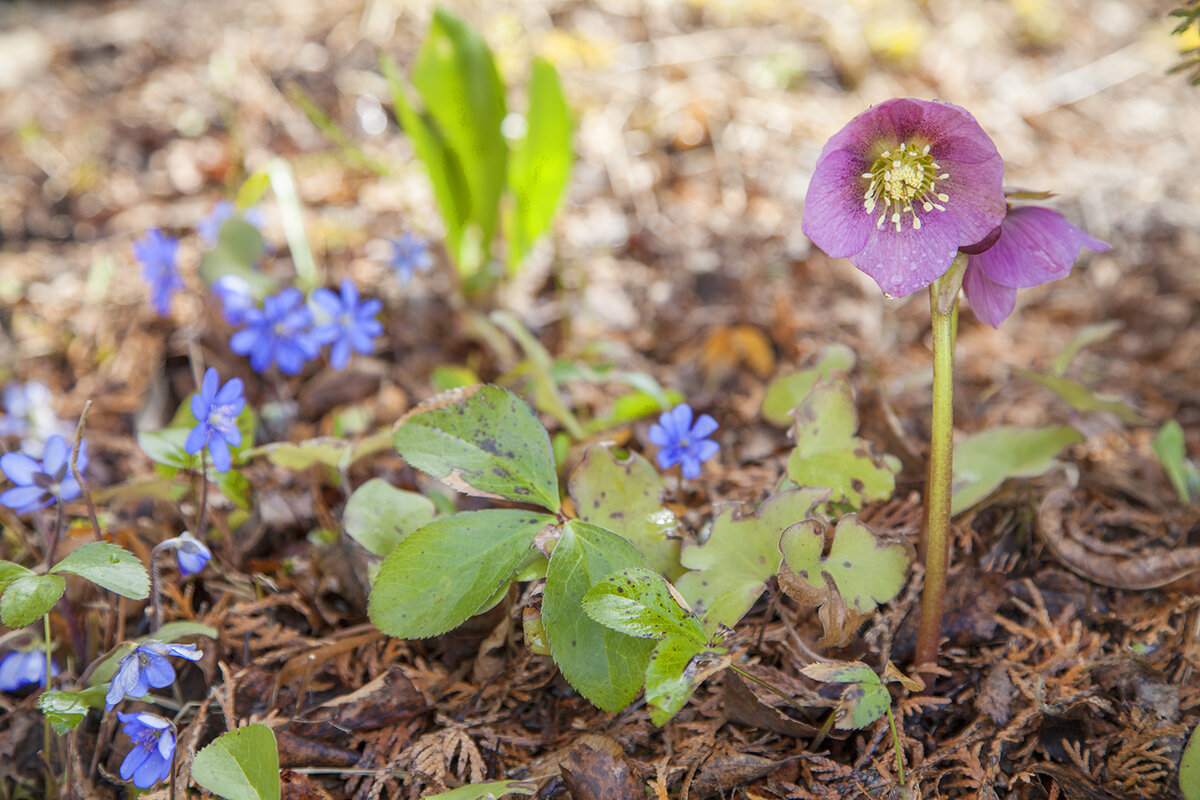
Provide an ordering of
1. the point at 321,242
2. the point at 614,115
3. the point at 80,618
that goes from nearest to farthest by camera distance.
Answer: the point at 80,618 → the point at 321,242 → the point at 614,115

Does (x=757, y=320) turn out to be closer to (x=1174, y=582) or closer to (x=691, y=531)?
(x=691, y=531)

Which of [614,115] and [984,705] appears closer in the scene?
[984,705]

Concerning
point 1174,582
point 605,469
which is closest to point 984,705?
point 1174,582

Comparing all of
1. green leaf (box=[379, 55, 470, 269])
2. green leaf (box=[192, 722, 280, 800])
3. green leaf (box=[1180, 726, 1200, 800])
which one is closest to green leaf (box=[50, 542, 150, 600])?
green leaf (box=[192, 722, 280, 800])

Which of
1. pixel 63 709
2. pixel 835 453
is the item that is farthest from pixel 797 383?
pixel 63 709

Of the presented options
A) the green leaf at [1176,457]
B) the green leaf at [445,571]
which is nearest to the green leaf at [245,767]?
the green leaf at [445,571]
